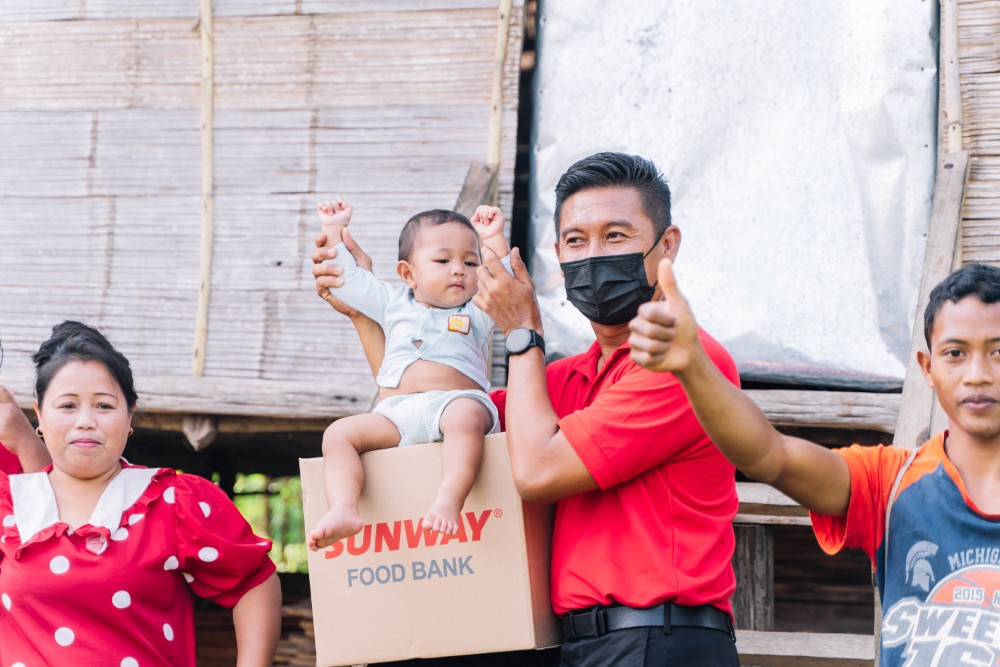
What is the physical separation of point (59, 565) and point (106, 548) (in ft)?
0.35

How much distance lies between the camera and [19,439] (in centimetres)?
306

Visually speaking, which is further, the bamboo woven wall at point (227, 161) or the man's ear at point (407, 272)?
the bamboo woven wall at point (227, 161)

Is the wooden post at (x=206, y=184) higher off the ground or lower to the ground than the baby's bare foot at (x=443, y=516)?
higher

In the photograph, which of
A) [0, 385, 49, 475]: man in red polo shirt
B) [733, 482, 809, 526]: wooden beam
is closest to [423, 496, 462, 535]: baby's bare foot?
[0, 385, 49, 475]: man in red polo shirt

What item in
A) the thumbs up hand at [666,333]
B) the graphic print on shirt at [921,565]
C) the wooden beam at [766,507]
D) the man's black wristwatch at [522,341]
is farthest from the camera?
the wooden beam at [766,507]

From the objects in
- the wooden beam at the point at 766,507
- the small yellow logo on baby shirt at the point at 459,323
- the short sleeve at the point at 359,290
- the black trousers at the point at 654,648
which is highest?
the short sleeve at the point at 359,290

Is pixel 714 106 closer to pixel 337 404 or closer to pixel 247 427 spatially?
pixel 337 404

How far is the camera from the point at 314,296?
A: 514cm

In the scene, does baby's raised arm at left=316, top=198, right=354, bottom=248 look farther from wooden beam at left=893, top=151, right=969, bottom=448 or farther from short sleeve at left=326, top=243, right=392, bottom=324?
wooden beam at left=893, top=151, right=969, bottom=448

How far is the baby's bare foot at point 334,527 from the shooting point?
245cm

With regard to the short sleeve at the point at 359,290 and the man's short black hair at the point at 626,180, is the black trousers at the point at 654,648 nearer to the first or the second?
the man's short black hair at the point at 626,180

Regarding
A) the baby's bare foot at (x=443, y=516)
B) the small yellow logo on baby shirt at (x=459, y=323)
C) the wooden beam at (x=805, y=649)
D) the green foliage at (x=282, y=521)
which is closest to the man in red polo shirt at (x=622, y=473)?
the baby's bare foot at (x=443, y=516)

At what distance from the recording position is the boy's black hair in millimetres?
2396

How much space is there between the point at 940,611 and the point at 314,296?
11.1ft
